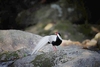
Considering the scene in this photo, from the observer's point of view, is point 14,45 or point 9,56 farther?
point 14,45

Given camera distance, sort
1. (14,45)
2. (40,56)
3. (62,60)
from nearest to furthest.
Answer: (62,60) < (40,56) < (14,45)

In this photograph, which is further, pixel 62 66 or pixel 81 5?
pixel 81 5

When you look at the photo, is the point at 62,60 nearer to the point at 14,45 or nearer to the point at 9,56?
the point at 9,56

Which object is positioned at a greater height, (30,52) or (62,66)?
(30,52)

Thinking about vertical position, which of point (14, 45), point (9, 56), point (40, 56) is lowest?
point (40, 56)

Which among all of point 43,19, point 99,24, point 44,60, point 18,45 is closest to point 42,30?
point 43,19

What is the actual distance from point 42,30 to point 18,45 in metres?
6.53

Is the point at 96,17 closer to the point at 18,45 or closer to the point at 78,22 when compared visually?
the point at 78,22

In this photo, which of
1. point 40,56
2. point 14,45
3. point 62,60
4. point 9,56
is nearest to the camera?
point 62,60

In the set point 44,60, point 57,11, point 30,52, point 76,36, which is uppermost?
point 57,11

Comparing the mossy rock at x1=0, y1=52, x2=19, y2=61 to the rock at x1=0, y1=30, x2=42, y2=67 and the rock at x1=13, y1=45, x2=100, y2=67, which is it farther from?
the rock at x1=13, y1=45, x2=100, y2=67

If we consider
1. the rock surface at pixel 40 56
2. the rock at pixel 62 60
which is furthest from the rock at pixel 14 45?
the rock at pixel 62 60

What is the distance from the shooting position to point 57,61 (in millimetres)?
6793

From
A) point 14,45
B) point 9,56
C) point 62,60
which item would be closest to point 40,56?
point 62,60
